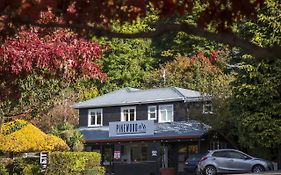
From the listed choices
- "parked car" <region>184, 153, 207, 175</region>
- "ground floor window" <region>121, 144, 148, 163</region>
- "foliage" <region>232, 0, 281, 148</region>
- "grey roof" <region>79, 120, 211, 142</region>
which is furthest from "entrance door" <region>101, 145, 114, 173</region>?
"foliage" <region>232, 0, 281, 148</region>

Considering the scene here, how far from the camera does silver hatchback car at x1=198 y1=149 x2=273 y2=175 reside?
3284cm

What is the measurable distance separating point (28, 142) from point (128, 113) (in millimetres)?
17816

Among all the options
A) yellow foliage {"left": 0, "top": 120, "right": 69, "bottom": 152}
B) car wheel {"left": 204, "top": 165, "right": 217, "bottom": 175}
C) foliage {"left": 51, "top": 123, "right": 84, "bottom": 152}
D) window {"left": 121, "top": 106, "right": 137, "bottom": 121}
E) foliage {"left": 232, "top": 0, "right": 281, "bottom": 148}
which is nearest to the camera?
yellow foliage {"left": 0, "top": 120, "right": 69, "bottom": 152}

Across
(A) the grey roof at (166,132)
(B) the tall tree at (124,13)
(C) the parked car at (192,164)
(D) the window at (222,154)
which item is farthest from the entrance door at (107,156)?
(B) the tall tree at (124,13)

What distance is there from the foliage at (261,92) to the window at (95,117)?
15.0 m

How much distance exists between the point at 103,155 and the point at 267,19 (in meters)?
18.8

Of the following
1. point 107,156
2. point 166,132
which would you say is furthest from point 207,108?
point 107,156

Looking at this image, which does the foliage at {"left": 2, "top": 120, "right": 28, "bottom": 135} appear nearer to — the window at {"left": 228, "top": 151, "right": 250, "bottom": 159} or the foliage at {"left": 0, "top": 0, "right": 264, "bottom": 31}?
the foliage at {"left": 0, "top": 0, "right": 264, "bottom": 31}

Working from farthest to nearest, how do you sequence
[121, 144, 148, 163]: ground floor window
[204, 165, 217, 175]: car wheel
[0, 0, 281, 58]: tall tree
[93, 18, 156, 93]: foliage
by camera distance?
[93, 18, 156, 93]: foliage → [121, 144, 148, 163]: ground floor window → [204, 165, 217, 175]: car wheel → [0, 0, 281, 58]: tall tree

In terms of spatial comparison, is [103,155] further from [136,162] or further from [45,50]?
[45,50]

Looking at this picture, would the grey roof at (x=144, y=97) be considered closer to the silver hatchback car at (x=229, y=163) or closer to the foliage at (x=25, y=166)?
the silver hatchback car at (x=229, y=163)

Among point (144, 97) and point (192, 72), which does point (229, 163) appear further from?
point (192, 72)

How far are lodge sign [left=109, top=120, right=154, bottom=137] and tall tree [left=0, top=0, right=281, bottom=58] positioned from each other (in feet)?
123

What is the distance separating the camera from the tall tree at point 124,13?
187 inches
